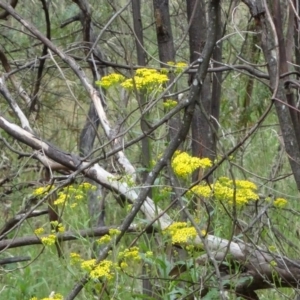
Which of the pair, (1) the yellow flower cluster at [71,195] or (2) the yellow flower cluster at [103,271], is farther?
(1) the yellow flower cluster at [71,195]

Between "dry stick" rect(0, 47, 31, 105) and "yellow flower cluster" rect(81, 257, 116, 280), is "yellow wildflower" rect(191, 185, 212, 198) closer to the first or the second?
"yellow flower cluster" rect(81, 257, 116, 280)

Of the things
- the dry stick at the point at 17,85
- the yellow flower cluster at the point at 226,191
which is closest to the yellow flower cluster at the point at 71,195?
the yellow flower cluster at the point at 226,191

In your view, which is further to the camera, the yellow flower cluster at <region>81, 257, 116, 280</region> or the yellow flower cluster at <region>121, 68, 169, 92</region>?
the yellow flower cluster at <region>121, 68, 169, 92</region>

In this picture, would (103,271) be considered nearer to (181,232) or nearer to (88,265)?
(88,265)

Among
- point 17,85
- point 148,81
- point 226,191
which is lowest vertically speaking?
point 226,191

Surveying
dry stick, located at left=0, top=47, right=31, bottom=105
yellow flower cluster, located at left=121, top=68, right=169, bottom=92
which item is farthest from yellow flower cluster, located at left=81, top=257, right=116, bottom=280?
dry stick, located at left=0, top=47, right=31, bottom=105

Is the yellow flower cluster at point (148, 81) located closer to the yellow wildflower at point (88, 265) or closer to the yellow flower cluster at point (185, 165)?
the yellow flower cluster at point (185, 165)

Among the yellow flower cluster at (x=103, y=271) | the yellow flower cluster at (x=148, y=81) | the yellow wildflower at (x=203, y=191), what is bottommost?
the yellow flower cluster at (x=103, y=271)

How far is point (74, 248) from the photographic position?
189 inches

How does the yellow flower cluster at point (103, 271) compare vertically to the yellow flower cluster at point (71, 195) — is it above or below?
below

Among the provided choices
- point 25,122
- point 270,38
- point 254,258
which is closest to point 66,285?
point 25,122

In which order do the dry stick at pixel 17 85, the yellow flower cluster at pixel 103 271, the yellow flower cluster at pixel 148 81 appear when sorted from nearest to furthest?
the yellow flower cluster at pixel 103 271 → the yellow flower cluster at pixel 148 81 → the dry stick at pixel 17 85

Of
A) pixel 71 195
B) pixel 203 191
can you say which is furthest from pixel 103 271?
pixel 71 195

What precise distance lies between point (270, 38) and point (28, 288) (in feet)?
5.31
